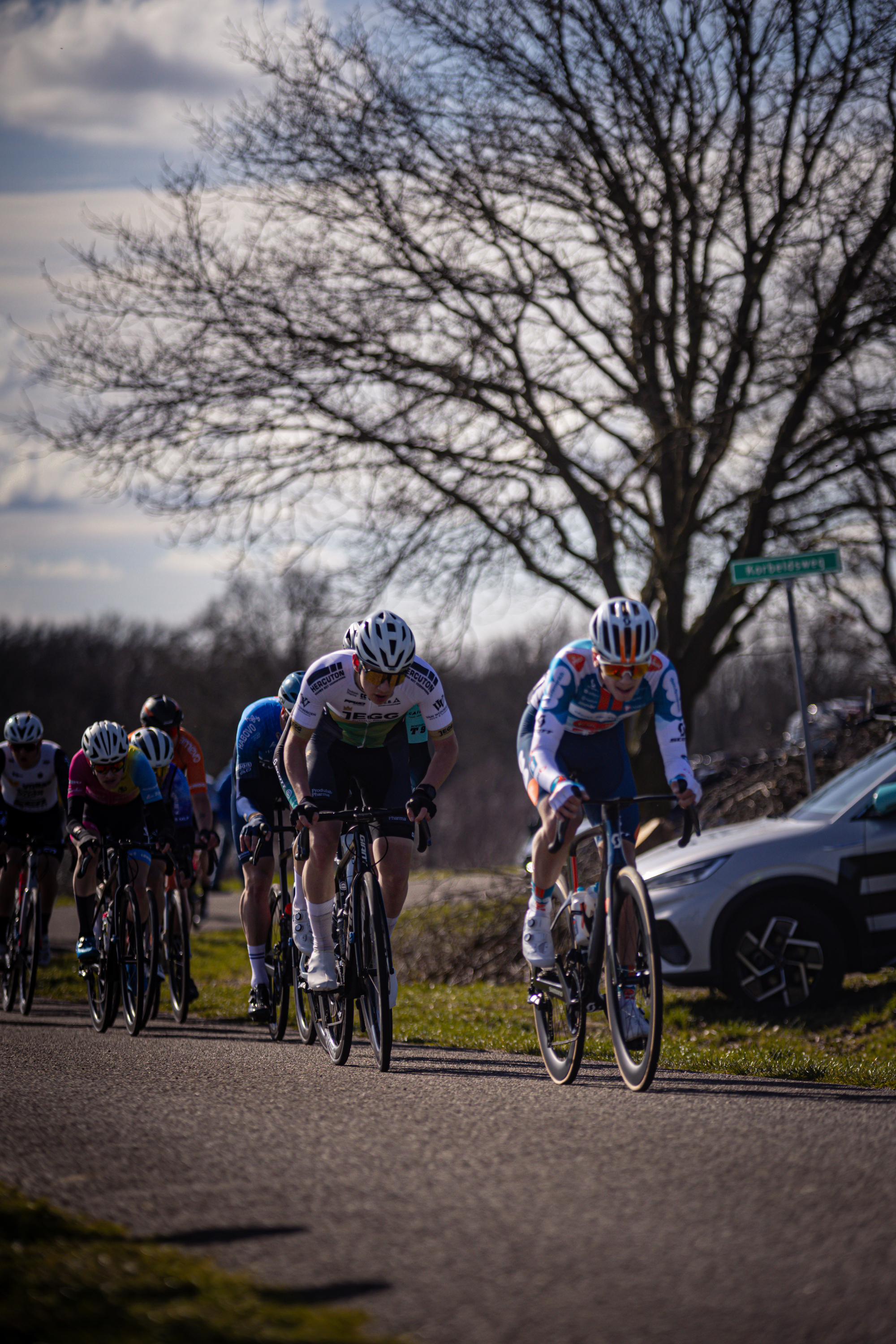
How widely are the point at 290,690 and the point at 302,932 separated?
1389 millimetres

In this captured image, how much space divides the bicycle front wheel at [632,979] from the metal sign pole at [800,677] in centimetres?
476

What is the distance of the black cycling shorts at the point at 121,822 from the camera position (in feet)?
30.3

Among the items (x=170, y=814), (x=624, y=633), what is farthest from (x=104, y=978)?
(x=624, y=633)

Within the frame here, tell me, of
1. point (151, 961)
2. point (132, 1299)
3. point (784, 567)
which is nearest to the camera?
point (132, 1299)

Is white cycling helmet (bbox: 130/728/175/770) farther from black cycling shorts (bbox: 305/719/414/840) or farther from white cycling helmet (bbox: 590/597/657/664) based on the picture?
white cycling helmet (bbox: 590/597/657/664)

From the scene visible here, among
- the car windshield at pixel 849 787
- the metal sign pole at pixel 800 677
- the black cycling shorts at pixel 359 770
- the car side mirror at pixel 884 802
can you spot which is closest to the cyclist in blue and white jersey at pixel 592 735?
the black cycling shorts at pixel 359 770

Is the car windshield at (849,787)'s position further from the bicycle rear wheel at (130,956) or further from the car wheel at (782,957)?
the bicycle rear wheel at (130,956)

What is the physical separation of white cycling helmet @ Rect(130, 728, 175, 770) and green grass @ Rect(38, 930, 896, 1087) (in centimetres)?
189

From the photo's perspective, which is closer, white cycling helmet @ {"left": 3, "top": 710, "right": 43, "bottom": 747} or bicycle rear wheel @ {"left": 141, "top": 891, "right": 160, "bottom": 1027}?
bicycle rear wheel @ {"left": 141, "top": 891, "right": 160, "bottom": 1027}

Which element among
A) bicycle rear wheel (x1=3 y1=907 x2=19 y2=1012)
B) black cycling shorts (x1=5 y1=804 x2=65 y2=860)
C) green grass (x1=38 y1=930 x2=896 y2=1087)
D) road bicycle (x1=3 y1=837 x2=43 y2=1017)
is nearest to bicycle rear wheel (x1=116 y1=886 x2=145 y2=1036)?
green grass (x1=38 y1=930 x2=896 y2=1087)

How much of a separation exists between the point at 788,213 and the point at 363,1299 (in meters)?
12.3

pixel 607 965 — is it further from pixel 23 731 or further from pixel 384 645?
pixel 23 731

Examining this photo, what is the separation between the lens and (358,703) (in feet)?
23.3

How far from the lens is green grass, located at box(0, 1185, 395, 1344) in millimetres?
3006
